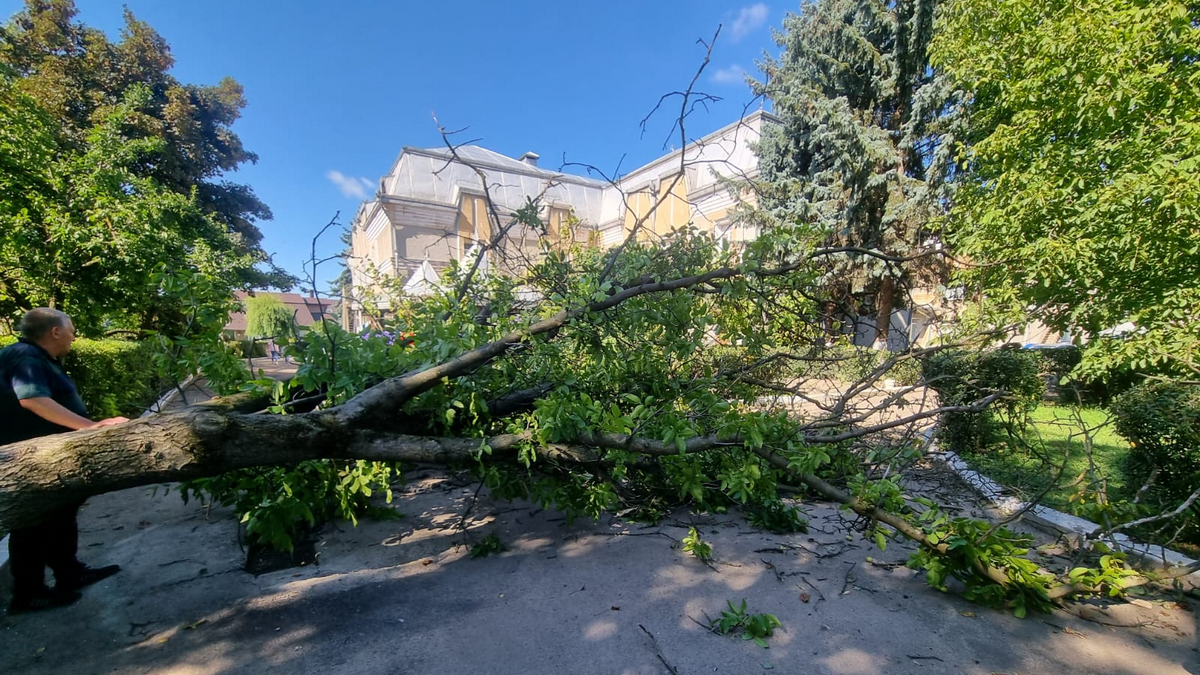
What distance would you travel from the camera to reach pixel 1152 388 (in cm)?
418

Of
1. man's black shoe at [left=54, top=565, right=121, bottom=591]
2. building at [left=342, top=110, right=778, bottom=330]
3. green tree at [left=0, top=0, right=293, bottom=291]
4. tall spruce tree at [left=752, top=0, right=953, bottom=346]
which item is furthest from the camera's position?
building at [left=342, top=110, right=778, bottom=330]

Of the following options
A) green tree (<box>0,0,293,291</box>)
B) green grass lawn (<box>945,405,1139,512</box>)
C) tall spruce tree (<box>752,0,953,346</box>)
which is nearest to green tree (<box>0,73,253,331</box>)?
green tree (<box>0,0,293,291</box>)

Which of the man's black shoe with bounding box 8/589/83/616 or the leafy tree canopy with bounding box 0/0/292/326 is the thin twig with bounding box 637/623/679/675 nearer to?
the man's black shoe with bounding box 8/589/83/616

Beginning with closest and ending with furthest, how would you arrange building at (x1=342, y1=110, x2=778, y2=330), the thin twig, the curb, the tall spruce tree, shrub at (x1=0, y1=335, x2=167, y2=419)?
the thin twig, the curb, shrub at (x1=0, y1=335, x2=167, y2=419), the tall spruce tree, building at (x1=342, y1=110, x2=778, y2=330)

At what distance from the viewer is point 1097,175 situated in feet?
16.3

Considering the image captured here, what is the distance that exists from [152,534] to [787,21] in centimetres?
1892

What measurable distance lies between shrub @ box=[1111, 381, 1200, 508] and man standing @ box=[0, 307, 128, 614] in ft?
22.5

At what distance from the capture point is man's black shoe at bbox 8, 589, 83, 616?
8.95ft

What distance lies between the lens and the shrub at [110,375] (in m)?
6.70

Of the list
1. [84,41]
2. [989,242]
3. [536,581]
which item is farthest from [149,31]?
[989,242]

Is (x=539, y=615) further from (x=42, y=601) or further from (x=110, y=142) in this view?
(x=110, y=142)

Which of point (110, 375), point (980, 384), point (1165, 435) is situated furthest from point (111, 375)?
point (980, 384)

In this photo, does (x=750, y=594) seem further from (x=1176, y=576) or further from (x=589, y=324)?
(x=1176, y=576)

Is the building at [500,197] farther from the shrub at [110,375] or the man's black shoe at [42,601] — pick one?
the man's black shoe at [42,601]
